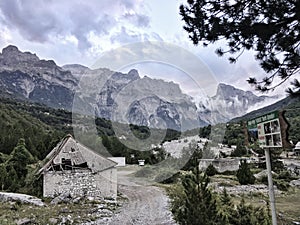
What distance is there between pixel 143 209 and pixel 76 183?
3631 mm

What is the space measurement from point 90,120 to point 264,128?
40.4 feet

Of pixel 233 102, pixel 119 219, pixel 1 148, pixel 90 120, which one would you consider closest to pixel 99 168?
pixel 90 120

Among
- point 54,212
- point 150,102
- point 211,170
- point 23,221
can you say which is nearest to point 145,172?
point 211,170

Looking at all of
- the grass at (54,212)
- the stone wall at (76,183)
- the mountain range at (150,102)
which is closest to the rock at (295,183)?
the mountain range at (150,102)

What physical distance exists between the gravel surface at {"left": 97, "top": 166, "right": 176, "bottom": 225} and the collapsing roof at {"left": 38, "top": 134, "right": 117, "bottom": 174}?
2.35 meters

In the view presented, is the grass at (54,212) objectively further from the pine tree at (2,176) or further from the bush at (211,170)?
the bush at (211,170)

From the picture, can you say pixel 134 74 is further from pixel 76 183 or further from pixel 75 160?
pixel 76 183

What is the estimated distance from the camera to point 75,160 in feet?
50.2

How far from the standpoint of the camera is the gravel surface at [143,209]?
11.3m

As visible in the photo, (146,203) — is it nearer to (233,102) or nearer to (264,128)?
(233,102)

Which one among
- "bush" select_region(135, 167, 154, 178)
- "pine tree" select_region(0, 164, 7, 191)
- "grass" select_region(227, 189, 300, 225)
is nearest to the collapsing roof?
"pine tree" select_region(0, 164, 7, 191)

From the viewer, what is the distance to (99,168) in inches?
601

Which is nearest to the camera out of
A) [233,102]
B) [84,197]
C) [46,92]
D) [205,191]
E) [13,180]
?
[205,191]

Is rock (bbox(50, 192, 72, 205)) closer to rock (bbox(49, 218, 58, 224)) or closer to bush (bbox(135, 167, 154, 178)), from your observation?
rock (bbox(49, 218, 58, 224))
